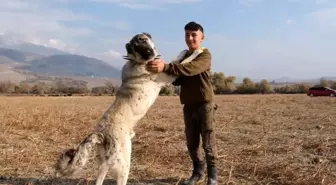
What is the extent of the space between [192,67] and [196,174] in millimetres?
1986

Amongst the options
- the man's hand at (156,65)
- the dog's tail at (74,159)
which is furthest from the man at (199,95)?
the dog's tail at (74,159)

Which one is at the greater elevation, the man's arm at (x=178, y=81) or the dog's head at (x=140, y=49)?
the dog's head at (x=140, y=49)

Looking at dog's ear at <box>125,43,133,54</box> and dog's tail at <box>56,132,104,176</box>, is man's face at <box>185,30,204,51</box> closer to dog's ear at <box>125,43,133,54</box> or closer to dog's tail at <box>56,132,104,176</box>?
dog's ear at <box>125,43,133,54</box>

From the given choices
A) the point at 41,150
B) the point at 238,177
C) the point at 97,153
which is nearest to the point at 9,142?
the point at 41,150

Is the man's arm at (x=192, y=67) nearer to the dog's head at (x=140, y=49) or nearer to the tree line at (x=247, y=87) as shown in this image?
the dog's head at (x=140, y=49)

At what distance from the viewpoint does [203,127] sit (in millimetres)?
5867

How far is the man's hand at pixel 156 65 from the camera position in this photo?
16.9 ft

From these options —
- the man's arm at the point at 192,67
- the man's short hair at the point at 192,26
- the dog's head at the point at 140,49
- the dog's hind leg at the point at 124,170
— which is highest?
the man's short hair at the point at 192,26

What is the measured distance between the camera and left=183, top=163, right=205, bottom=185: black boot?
20.4ft

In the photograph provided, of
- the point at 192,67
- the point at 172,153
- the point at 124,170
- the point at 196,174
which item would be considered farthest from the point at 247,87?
the point at 124,170

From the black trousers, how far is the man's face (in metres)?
0.94

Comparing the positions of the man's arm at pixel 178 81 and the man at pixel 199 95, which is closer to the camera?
the man at pixel 199 95

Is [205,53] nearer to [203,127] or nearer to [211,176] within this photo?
[203,127]

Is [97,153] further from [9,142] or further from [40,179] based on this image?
[9,142]
